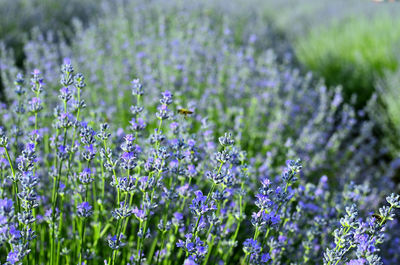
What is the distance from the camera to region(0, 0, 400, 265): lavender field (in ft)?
4.50

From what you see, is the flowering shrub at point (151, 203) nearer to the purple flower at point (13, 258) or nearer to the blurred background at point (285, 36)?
the purple flower at point (13, 258)

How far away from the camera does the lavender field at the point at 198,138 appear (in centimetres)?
137

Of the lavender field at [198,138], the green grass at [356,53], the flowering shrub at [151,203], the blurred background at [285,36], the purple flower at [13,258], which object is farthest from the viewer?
the green grass at [356,53]

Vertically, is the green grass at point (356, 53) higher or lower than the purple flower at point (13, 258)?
higher

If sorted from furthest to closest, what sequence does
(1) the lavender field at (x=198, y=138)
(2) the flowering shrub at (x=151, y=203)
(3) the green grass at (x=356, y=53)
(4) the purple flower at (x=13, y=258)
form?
(3) the green grass at (x=356, y=53) → (1) the lavender field at (x=198, y=138) → (2) the flowering shrub at (x=151, y=203) → (4) the purple flower at (x=13, y=258)

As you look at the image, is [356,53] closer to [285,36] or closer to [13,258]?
[285,36]

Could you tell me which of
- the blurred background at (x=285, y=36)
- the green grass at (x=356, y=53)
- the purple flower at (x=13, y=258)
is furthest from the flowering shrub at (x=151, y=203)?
the green grass at (x=356, y=53)

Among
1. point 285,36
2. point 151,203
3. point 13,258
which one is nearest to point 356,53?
point 285,36

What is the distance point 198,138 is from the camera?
237cm

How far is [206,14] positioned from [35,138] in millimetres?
4236

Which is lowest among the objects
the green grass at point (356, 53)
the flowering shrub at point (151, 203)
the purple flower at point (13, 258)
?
the purple flower at point (13, 258)

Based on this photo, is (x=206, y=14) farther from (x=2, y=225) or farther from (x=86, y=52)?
(x=2, y=225)

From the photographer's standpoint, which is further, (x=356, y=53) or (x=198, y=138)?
(x=356, y=53)

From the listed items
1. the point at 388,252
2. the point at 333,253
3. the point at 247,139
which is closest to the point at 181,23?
the point at 247,139
